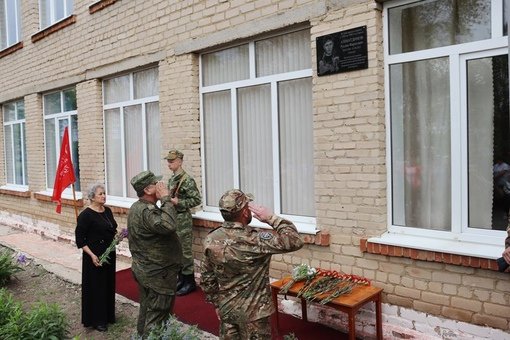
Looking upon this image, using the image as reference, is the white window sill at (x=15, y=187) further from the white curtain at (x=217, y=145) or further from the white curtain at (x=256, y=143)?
the white curtain at (x=256, y=143)

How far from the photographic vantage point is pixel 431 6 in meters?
4.42

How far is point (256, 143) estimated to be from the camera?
236 inches

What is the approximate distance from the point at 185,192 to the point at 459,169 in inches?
126

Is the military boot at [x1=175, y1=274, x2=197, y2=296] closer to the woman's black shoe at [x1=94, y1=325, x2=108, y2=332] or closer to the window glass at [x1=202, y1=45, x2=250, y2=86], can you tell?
the woman's black shoe at [x1=94, y1=325, x2=108, y2=332]

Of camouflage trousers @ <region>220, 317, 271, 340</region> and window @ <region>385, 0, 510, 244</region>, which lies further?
window @ <region>385, 0, 510, 244</region>

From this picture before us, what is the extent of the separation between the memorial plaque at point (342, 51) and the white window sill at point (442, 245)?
64.4 inches

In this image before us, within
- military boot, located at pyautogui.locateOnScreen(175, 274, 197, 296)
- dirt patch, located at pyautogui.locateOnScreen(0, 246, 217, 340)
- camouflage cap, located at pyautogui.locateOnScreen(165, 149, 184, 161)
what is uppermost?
camouflage cap, located at pyautogui.locateOnScreen(165, 149, 184, 161)

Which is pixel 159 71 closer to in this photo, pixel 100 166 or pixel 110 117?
pixel 110 117

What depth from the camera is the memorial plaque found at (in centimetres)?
463

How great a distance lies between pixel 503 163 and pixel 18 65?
10.6 m

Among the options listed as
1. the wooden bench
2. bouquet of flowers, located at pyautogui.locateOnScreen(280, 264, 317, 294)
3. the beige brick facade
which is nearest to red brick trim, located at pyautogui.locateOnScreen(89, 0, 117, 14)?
Answer: the beige brick facade

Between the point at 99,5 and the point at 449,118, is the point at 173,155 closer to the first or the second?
the point at 449,118

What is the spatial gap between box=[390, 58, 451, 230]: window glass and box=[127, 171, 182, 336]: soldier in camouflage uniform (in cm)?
217

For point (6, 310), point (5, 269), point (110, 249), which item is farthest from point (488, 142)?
point (5, 269)
